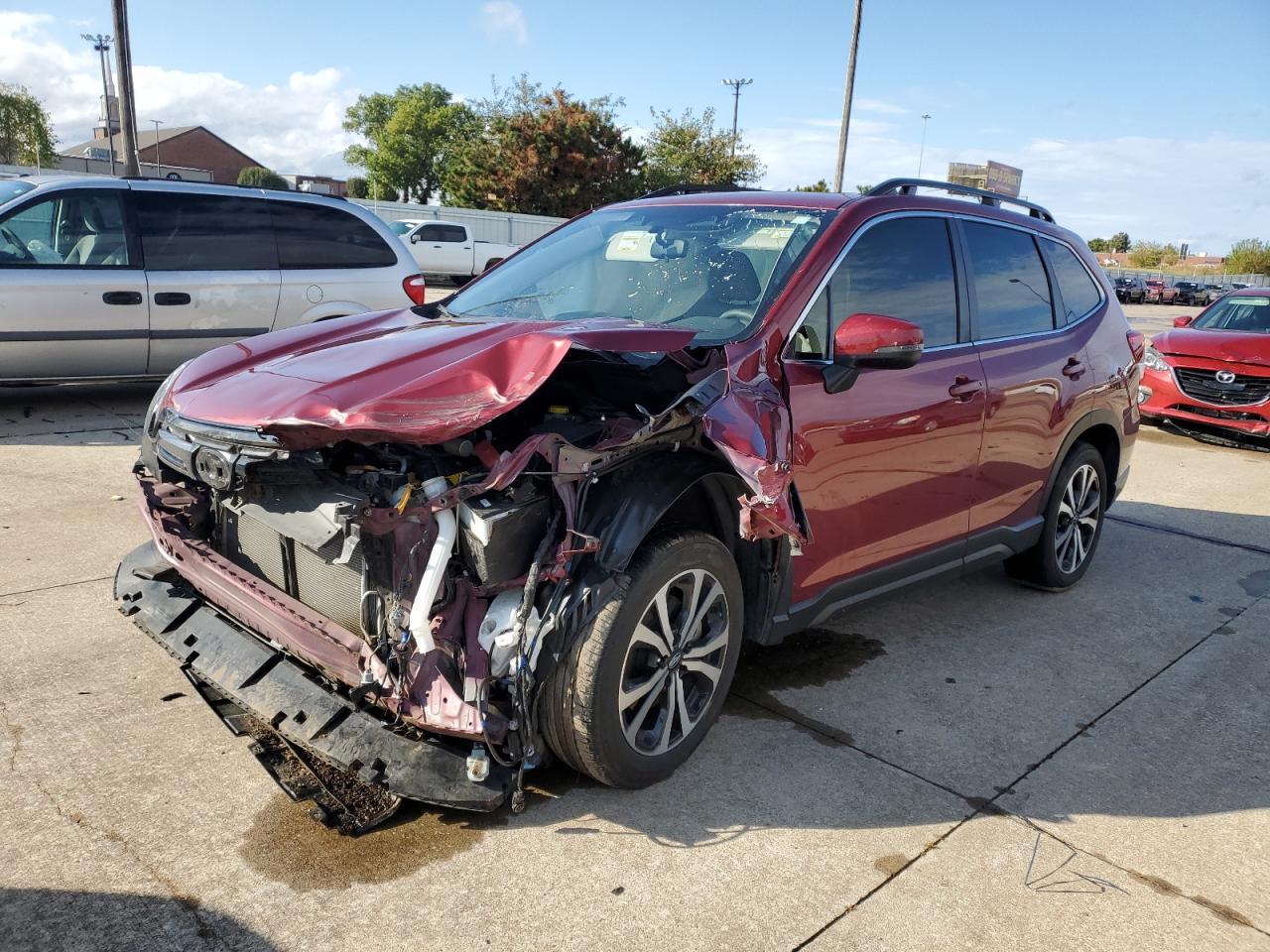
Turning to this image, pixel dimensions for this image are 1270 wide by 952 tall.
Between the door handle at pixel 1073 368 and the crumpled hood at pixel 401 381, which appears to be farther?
the door handle at pixel 1073 368

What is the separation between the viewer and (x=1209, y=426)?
33.3 ft

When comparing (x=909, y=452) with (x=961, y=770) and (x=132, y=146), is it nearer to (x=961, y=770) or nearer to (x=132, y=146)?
(x=961, y=770)

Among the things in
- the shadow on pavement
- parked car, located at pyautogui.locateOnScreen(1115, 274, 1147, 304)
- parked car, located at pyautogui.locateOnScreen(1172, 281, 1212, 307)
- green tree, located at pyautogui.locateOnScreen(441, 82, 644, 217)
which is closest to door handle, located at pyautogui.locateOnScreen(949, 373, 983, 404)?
the shadow on pavement

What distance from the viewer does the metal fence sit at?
3195cm

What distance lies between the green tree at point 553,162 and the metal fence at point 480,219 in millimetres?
5148

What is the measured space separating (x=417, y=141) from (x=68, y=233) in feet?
253

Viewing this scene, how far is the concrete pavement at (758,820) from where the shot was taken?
2512 millimetres

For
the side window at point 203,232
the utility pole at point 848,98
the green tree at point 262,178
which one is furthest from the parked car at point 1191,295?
the side window at point 203,232

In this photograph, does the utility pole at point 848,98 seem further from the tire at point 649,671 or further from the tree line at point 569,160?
the tire at point 649,671

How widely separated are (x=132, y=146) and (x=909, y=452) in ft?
67.8

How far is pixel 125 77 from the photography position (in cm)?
1897

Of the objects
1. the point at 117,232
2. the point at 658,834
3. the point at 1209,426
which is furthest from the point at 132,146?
the point at 658,834

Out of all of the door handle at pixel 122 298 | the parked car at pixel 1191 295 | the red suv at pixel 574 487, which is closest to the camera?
the red suv at pixel 574 487

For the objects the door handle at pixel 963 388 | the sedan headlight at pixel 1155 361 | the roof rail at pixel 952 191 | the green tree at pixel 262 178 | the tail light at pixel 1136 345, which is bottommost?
the sedan headlight at pixel 1155 361
